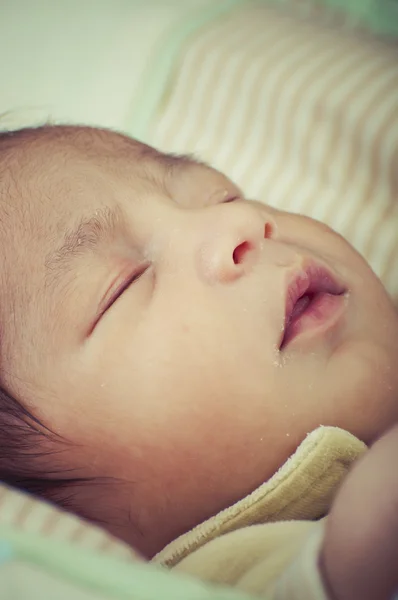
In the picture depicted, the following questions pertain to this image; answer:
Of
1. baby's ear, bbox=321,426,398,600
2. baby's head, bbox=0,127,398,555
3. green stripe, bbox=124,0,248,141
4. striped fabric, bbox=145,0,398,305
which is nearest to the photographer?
baby's ear, bbox=321,426,398,600

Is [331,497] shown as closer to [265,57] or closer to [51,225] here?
[51,225]

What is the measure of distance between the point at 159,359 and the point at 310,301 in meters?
0.17

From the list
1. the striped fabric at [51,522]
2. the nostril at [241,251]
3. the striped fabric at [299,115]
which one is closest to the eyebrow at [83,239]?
the nostril at [241,251]

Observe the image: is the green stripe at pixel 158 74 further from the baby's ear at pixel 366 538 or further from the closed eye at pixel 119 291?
the baby's ear at pixel 366 538

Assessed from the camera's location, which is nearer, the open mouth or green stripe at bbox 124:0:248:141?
the open mouth

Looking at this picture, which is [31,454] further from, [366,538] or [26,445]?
[366,538]

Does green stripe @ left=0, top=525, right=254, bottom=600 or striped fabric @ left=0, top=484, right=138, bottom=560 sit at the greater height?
green stripe @ left=0, top=525, right=254, bottom=600

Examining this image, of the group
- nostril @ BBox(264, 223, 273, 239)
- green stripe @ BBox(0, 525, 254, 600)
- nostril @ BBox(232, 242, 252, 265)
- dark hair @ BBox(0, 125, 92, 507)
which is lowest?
dark hair @ BBox(0, 125, 92, 507)

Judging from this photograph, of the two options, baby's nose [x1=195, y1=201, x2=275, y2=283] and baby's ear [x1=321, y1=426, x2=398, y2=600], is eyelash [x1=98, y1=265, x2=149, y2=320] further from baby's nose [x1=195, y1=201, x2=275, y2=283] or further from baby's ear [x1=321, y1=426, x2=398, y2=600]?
baby's ear [x1=321, y1=426, x2=398, y2=600]

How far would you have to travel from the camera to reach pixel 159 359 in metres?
0.66

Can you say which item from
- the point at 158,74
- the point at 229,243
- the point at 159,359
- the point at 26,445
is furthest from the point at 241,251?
the point at 158,74

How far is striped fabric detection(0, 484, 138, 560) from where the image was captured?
2.25 ft

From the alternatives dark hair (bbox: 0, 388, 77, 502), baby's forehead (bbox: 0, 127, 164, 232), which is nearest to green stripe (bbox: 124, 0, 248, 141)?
baby's forehead (bbox: 0, 127, 164, 232)

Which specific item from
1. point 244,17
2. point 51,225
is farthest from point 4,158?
point 244,17
